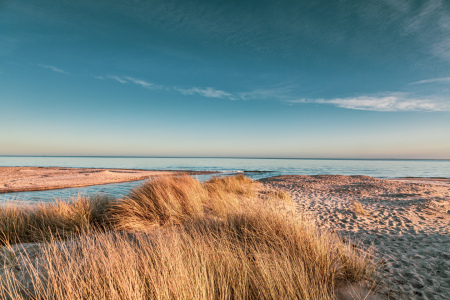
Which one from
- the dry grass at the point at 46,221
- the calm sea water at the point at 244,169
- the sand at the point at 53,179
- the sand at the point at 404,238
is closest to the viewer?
the sand at the point at 404,238

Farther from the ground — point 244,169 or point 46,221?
point 46,221

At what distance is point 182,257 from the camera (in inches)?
100

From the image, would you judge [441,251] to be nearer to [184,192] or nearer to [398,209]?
[398,209]

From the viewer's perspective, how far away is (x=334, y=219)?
6.75m

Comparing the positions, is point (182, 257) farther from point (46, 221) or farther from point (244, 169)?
point (244, 169)

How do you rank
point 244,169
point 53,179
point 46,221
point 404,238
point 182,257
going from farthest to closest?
1. point 244,169
2. point 53,179
3. point 404,238
4. point 46,221
5. point 182,257

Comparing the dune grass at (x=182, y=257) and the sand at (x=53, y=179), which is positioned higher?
the dune grass at (x=182, y=257)

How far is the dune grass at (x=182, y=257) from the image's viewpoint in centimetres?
196

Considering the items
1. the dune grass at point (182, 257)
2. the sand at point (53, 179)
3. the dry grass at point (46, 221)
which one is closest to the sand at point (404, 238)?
the dune grass at point (182, 257)

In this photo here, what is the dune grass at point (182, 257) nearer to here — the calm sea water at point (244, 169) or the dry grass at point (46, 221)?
the dry grass at point (46, 221)

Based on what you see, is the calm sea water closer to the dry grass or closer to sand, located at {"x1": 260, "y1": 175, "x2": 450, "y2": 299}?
the dry grass

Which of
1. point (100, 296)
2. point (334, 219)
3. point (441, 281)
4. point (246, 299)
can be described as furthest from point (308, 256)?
point (334, 219)

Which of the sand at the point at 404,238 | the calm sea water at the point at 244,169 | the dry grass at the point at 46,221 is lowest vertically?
the calm sea water at the point at 244,169

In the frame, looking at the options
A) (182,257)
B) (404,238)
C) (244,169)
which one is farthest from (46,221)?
(244,169)
